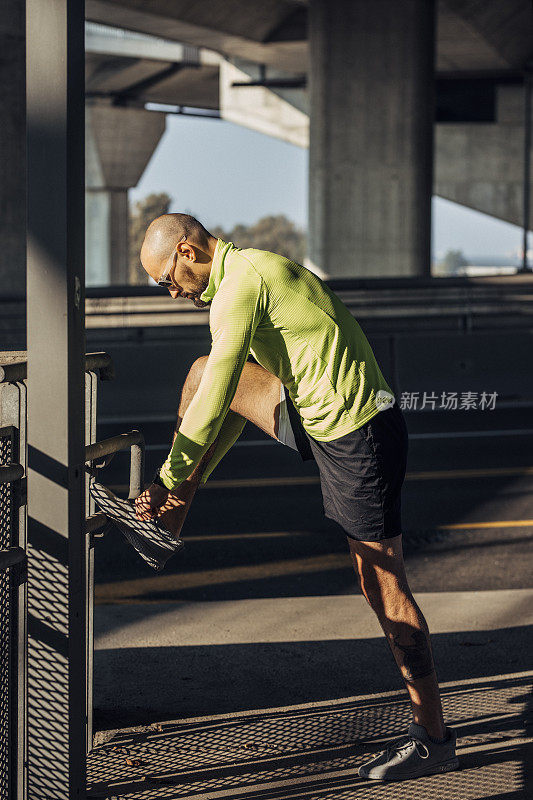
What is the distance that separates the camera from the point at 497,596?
6.86 meters

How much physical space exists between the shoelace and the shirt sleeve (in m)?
1.33

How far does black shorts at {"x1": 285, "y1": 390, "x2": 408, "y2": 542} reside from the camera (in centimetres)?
414

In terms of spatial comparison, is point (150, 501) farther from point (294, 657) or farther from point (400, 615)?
point (294, 657)

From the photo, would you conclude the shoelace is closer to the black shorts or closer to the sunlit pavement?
the sunlit pavement

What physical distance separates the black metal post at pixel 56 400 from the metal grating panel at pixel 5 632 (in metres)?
0.07

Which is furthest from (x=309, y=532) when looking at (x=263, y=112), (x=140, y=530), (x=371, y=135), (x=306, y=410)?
(x=263, y=112)

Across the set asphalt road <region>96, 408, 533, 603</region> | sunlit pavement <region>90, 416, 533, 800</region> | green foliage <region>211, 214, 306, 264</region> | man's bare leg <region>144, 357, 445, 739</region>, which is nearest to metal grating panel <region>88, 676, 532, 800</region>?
sunlit pavement <region>90, 416, 533, 800</region>

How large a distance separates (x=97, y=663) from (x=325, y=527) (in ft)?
12.4

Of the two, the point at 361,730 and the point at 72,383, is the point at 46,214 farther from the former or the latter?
the point at 361,730

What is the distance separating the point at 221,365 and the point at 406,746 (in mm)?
1572

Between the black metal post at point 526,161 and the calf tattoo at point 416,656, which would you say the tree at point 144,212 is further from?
the calf tattoo at point 416,656

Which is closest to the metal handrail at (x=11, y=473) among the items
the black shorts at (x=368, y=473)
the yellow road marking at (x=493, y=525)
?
the black shorts at (x=368, y=473)

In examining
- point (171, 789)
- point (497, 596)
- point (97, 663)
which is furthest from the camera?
point (497, 596)

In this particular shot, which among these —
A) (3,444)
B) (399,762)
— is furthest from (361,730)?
(3,444)
